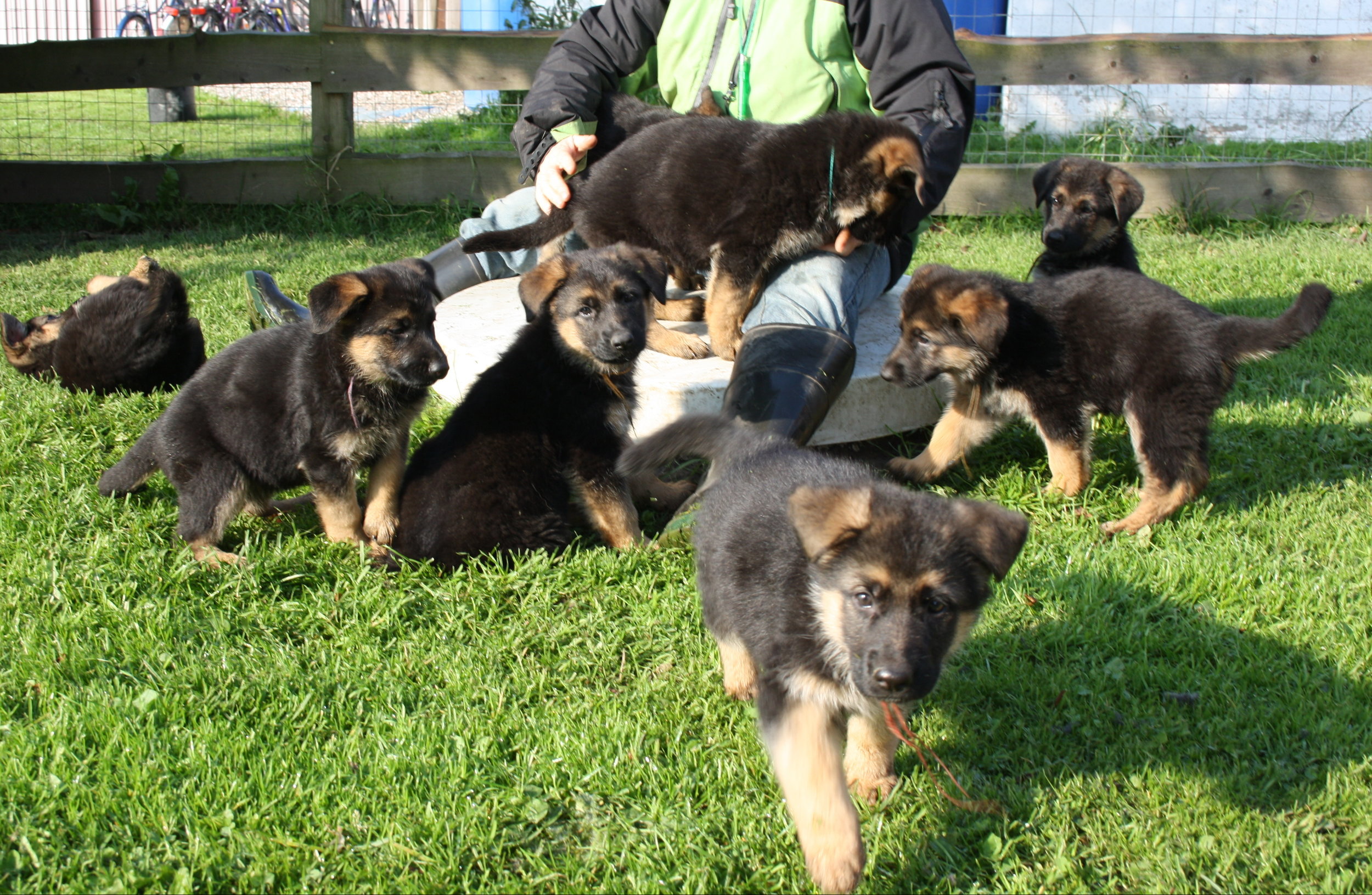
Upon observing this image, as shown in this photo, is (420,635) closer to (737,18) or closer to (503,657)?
(503,657)

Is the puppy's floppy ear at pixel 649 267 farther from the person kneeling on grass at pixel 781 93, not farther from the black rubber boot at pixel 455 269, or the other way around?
the black rubber boot at pixel 455 269

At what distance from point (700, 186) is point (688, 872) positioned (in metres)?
3.24

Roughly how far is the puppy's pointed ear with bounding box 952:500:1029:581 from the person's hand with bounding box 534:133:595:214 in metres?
3.31

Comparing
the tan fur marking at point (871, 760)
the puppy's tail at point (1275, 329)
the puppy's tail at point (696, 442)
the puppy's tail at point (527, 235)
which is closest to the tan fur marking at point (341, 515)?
the puppy's tail at point (696, 442)

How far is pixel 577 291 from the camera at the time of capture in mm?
4105

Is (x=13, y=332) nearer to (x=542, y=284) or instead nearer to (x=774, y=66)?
(x=542, y=284)

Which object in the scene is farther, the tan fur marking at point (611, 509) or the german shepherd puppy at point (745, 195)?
the german shepherd puppy at point (745, 195)

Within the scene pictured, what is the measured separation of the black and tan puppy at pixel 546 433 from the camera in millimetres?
3803

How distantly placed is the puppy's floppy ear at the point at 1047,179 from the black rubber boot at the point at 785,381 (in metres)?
2.13

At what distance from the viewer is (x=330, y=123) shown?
30.0 ft

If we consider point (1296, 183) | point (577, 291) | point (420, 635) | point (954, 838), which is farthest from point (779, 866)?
point (1296, 183)

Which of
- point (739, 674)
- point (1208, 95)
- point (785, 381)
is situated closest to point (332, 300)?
point (785, 381)

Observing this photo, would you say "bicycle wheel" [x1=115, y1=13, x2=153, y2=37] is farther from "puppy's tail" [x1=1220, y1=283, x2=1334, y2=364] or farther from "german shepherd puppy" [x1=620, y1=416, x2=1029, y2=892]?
"german shepherd puppy" [x1=620, y1=416, x2=1029, y2=892]

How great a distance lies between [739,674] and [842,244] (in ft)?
8.11
